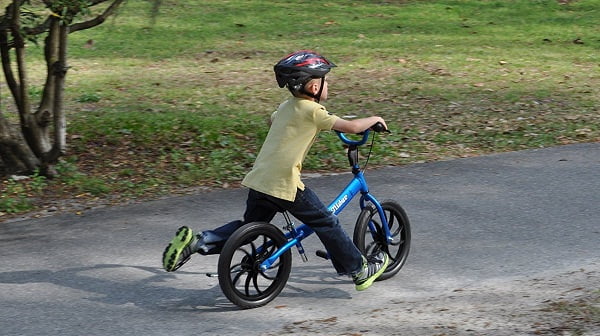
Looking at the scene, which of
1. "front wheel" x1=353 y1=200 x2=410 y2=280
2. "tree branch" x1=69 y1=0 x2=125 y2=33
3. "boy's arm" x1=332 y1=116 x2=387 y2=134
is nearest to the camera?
"boy's arm" x1=332 y1=116 x2=387 y2=134

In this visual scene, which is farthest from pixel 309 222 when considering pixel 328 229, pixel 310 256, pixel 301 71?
pixel 310 256

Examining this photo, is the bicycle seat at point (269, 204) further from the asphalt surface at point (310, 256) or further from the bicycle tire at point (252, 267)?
the asphalt surface at point (310, 256)

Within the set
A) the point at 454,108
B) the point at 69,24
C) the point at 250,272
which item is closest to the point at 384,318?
the point at 250,272

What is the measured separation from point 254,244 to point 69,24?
12.3 ft

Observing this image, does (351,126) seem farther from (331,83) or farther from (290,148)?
(331,83)

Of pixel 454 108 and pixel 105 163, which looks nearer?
pixel 105 163

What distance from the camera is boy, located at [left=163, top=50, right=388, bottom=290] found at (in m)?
5.39

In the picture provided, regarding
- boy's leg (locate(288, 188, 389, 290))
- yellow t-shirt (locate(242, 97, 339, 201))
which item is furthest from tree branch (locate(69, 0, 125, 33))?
boy's leg (locate(288, 188, 389, 290))

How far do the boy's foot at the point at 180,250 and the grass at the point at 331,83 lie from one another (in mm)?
2772

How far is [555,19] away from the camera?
17609mm

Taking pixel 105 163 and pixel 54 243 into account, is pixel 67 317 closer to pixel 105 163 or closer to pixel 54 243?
pixel 54 243

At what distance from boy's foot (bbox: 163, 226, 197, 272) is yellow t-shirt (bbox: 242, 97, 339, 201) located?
0.46 meters

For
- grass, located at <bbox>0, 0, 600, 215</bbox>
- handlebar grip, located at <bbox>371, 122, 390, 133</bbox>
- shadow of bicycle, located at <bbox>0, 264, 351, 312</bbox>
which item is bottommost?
grass, located at <bbox>0, 0, 600, 215</bbox>

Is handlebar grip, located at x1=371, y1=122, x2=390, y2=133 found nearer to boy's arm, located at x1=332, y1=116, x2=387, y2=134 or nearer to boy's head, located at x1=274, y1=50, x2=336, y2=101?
boy's arm, located at x1=332, y1=116, x2=387, y2=134
